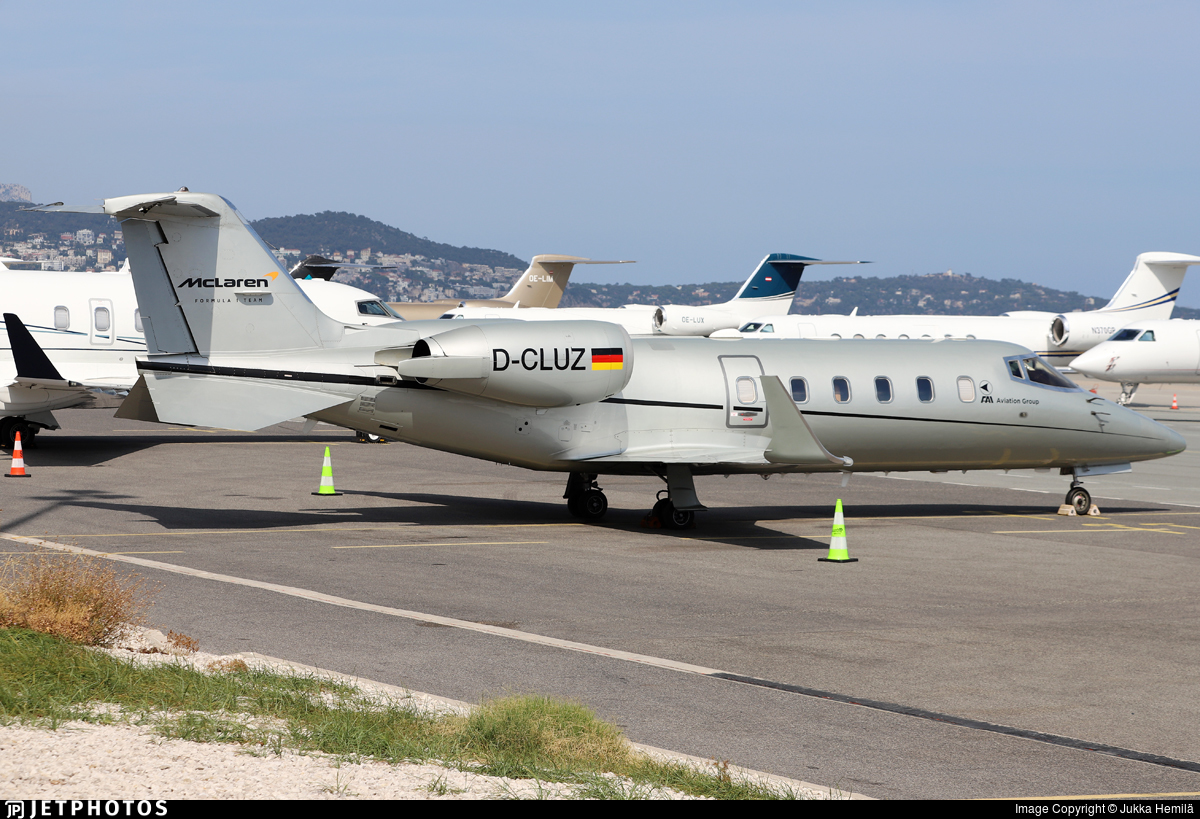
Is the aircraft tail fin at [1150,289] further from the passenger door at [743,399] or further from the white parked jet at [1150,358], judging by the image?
the passenger door at [743,399]

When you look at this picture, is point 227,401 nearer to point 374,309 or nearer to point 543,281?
point 374,309

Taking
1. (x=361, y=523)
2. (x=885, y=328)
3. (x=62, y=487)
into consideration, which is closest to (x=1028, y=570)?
(x=361, y=523)

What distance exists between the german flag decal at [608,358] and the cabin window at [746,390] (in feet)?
6.67

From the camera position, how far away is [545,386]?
1747 cm

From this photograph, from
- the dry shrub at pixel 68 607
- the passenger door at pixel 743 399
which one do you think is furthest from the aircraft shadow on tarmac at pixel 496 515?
the dry shrub at pixel 68 607

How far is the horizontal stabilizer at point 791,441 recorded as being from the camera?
17.2 metres

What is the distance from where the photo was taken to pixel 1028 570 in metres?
15.4

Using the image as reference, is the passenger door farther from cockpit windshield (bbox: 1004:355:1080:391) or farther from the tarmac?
cockpit windshield (bbox: 1004:355:1080:391)

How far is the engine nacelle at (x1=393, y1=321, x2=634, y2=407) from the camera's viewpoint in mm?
17047

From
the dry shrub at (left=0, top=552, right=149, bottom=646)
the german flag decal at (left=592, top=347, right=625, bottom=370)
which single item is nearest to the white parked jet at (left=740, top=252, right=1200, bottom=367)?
the german flag decal at (left=592, top=347, right=625, bottom=370)

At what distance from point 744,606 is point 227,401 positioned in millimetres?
7795

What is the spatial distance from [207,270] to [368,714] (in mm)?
11084

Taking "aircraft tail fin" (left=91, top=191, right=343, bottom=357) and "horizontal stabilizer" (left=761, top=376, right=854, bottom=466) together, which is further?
"horizontal stabilizer" (left=761, top=376, right=854, bottom=466)
